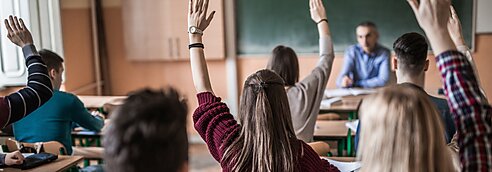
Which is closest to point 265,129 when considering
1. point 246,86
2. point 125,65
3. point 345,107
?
point 246,86

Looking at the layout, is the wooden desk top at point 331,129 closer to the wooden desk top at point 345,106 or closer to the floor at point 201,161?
the wooden desk top at point 345,106

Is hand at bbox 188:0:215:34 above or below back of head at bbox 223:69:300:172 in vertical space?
above

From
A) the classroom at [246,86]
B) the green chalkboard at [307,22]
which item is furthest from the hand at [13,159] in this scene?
the green chalkboard at [307,22]

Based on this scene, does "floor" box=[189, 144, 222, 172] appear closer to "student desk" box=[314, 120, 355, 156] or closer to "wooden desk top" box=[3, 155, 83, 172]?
"student desk" box=[314, 120, 355, 156]

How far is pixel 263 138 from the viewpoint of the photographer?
6.46 feet

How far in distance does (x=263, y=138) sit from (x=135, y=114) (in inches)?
36.1

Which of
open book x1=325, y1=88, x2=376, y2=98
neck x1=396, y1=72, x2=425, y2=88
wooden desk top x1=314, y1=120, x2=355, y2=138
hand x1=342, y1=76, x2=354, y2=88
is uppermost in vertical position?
neck x1=396, y1=72, x2=425, y2=88

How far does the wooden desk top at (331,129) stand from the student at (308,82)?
16.3 inches

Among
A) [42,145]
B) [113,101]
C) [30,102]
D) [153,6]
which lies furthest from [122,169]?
[153,6]

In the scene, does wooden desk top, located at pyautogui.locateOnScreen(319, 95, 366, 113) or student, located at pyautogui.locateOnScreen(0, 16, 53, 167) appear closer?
student, located at pyautogui.locateOnScreen(0, 16, 53, 167)

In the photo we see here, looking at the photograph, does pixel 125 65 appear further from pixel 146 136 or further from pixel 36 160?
pixel 146 136

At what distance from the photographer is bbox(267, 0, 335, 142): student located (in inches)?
122

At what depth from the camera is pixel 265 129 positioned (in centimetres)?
196

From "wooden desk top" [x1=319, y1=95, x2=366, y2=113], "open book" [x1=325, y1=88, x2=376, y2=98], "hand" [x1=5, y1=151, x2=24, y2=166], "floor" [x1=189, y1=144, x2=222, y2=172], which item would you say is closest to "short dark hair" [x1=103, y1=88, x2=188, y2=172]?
"hand" [x1=5, y1=151, x2=24, y2=166]
